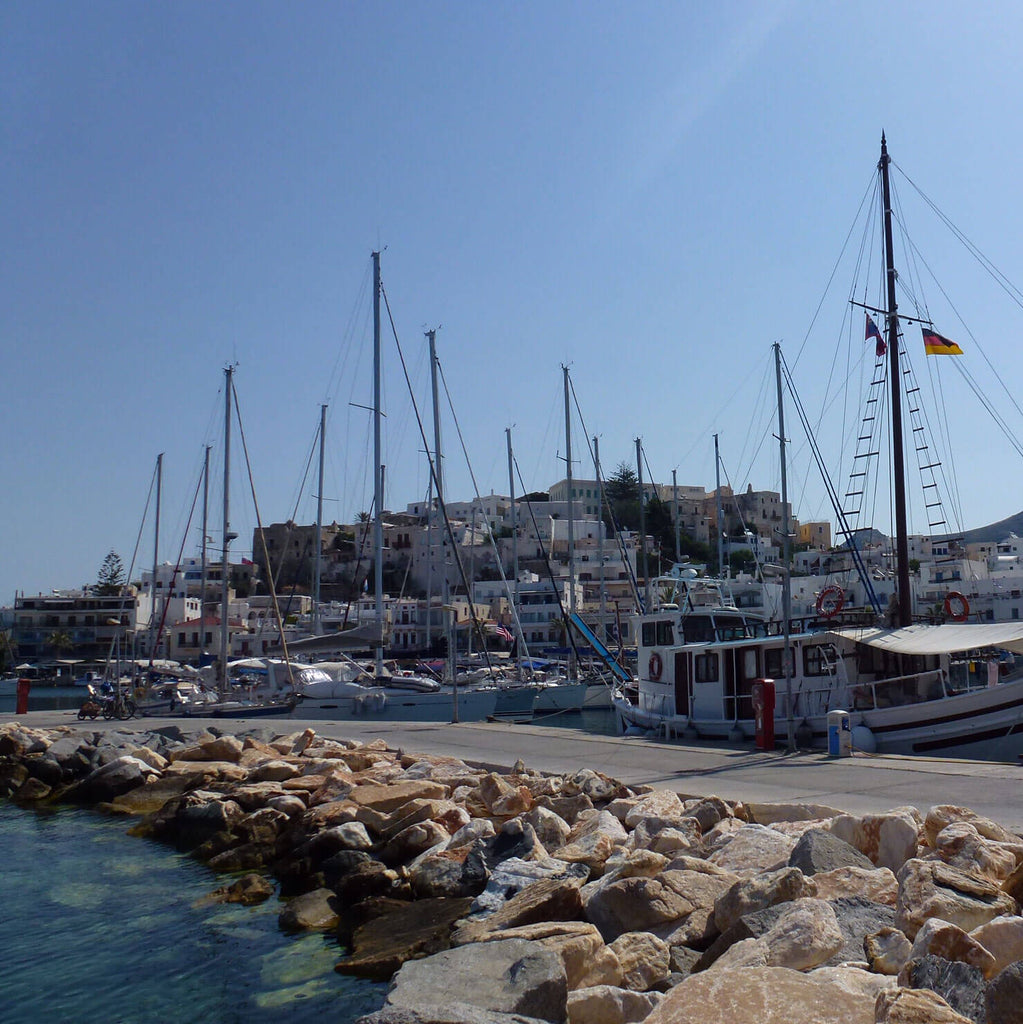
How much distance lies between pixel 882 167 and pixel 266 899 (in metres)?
21.4

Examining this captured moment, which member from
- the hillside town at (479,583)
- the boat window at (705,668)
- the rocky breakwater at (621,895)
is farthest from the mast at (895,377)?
the hillside town at (479,583)

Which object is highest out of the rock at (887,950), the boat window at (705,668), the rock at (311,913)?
the boat window at (705,668)

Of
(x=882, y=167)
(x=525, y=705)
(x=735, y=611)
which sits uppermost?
(x=882, y=167)

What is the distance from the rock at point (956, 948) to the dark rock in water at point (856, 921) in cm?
77

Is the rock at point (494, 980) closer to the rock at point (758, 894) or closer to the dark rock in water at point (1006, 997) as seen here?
the rock at point (758, 894)

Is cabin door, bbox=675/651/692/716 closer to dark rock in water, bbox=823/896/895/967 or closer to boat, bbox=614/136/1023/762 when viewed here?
boat, bbox=614/136/1023/762

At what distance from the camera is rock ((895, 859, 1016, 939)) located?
20.9 feet

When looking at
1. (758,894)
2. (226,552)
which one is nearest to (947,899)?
(758,894)

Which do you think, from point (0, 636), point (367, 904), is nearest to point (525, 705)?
point (367, 904)

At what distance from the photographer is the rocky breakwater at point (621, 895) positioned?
5402mm

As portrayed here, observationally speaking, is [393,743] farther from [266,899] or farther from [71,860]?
[266,899]

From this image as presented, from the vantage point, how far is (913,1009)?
4688 millimetres

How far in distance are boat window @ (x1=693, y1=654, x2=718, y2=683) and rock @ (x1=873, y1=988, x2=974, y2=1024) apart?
17424 mm

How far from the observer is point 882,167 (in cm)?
2400
